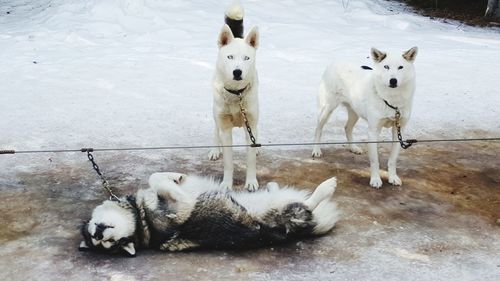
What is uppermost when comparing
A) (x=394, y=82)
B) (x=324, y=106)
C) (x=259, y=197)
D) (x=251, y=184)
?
(x=394, y=82)

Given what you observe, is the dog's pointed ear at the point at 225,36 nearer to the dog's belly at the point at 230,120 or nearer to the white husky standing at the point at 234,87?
the white husky standing at the point at 234,87

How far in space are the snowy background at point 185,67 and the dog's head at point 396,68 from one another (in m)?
1.73

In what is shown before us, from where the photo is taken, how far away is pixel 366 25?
1195cm

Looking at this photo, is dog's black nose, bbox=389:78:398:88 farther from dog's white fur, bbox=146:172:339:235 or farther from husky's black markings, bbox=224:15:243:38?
husky's black markings, bbox=224:15:243:38

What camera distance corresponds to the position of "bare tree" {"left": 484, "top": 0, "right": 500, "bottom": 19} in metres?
12.9

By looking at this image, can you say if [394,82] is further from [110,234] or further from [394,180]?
[110,234]

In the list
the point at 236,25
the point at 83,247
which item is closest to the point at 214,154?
the point at 236,25

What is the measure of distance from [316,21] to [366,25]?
3.75 ft

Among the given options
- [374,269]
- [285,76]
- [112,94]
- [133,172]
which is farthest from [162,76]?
[374,269]

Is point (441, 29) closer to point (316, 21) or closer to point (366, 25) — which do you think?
point (366, 25)

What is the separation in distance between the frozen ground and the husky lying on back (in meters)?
0.10

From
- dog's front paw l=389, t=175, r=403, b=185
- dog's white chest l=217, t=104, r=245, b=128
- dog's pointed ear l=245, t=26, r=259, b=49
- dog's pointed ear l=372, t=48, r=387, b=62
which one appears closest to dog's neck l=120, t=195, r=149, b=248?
dog's white chest l=217, t=104, r=245, b=128

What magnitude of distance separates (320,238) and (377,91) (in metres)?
1.67

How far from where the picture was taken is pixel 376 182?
481cm
